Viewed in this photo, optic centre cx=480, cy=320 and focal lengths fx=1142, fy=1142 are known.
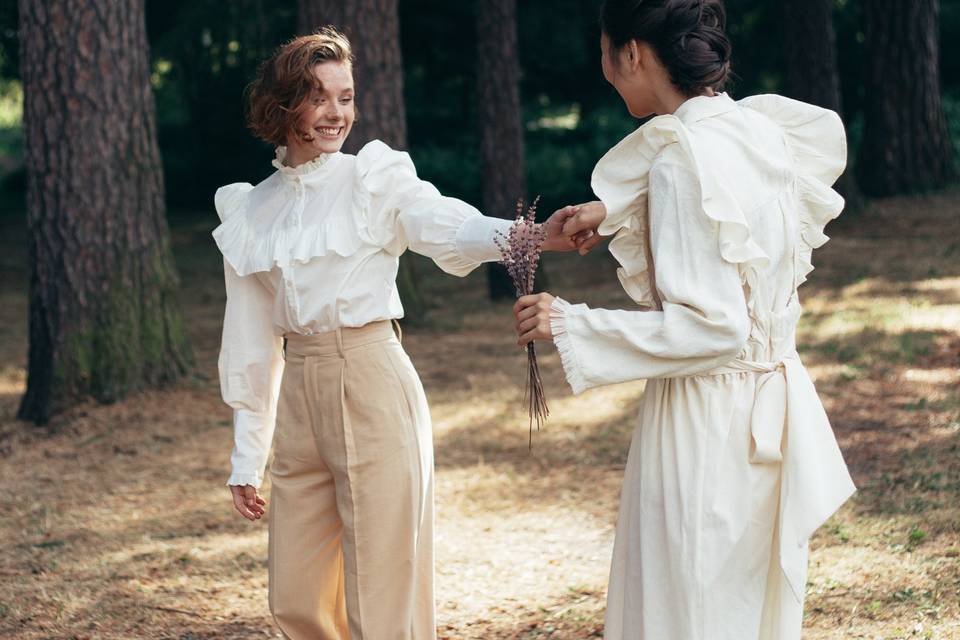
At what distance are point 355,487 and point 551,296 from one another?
0.88 meters

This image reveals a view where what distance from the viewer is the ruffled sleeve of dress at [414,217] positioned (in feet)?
9.55

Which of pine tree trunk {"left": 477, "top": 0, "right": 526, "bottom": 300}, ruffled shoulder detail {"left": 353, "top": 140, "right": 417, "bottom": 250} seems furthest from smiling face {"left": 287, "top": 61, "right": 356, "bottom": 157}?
pine tree trunk {"left": 477, "top": 0, "right": 526, "bottom": 300}

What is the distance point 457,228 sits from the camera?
293 cm

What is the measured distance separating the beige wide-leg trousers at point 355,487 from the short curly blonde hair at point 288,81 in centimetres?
59

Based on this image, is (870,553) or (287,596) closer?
(287,596)

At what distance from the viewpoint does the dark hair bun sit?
238cm

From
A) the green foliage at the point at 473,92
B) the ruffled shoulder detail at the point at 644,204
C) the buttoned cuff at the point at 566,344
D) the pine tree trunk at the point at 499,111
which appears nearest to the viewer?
the ruffled shoulder detail at the point at 644,204

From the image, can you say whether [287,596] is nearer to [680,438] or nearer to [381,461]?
[381,461]

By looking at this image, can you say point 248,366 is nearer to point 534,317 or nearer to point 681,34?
point 534,317

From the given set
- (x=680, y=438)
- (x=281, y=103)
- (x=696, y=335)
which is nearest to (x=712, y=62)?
(x=696, y=335)

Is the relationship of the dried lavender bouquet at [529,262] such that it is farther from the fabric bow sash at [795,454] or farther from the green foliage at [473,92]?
the green foliage at [473,92]

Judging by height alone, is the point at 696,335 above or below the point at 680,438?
above

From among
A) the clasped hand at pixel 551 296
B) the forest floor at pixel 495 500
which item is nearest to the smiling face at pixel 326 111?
the clasped hand at pixel 551 296

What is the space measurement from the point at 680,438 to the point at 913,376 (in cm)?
544
